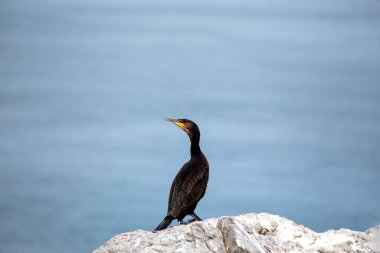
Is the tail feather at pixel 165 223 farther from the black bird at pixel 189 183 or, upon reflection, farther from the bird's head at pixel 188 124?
the bird's head at pixel 188 124

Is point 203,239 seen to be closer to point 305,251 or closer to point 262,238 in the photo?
point 262,238

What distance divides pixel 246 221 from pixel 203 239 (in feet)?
5.83

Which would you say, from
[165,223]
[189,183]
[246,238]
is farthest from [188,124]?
[246,238]

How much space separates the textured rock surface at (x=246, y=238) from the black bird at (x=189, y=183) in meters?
1.12

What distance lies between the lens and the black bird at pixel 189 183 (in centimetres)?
1369

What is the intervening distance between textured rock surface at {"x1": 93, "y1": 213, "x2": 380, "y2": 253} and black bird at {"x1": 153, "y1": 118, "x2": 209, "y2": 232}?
1.12 metres

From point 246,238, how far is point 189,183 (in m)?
2.91

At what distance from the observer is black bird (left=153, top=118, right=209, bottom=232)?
44.9 feet

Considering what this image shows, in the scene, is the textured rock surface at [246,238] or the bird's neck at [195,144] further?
the bird's neck at [195,144]

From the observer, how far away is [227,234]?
11312 mm

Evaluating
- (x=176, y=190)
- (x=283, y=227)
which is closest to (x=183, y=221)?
(x=176, y=190)

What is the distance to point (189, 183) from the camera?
14.0 meters

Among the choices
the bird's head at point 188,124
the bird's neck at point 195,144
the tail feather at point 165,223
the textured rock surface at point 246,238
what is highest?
the bird's head at point 188,124

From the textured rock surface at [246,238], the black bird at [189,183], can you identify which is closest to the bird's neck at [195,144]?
the black bird at [189,183]
